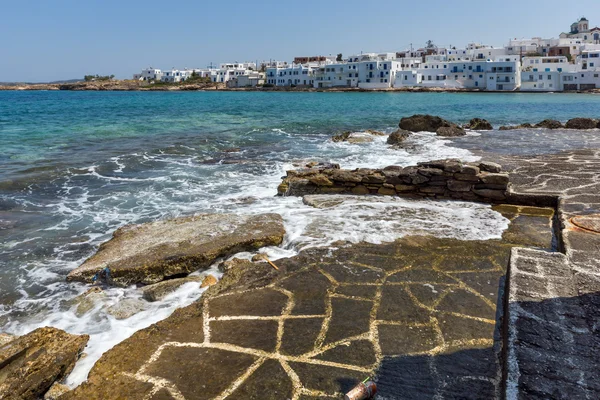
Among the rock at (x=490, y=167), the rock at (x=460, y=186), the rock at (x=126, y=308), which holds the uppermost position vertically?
the rock at (x=490, y=167)

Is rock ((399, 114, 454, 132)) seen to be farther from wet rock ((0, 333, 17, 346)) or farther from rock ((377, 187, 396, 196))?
wet rock ((0, 333, 17, 346))

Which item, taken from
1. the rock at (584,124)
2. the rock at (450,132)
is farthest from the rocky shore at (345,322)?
the rock at (584,124)

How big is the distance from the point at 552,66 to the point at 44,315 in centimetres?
10707

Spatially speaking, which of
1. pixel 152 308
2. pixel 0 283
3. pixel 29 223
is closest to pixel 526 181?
pixel 152 308

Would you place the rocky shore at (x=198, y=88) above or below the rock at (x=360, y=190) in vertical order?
above

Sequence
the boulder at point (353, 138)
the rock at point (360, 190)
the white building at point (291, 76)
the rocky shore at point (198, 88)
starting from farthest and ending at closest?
the white building at point (291, 76) < the rocky shore at point (198, 88) < the boulder at point (353, 138) < the rock at point (360, 190)

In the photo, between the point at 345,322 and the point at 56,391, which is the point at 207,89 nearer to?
the point at 345,322

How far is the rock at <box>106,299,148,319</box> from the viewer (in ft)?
16.4

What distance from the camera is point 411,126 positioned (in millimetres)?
23188

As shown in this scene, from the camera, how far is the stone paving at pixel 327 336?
3.46 meters

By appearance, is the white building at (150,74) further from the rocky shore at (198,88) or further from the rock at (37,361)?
the rock at (37,361)

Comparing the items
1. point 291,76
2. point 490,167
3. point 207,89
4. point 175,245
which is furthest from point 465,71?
point 175,245

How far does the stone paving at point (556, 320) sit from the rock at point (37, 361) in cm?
359

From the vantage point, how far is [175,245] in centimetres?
641
